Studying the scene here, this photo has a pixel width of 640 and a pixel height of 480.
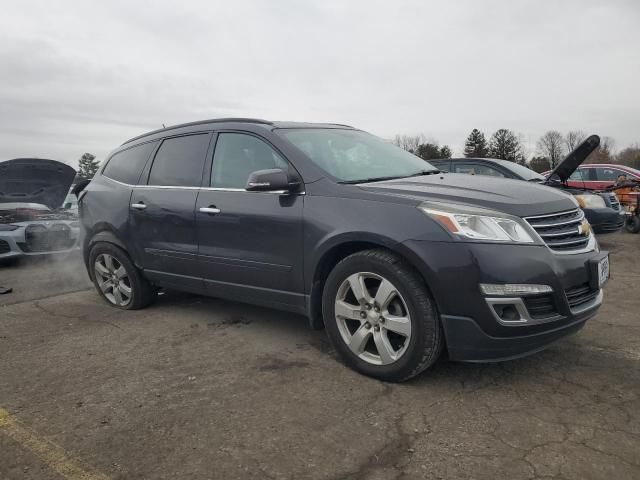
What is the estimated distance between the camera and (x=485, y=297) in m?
2.66

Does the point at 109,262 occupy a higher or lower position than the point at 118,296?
higher

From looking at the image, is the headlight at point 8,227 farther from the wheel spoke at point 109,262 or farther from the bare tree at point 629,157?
the bare tree at point 629,157

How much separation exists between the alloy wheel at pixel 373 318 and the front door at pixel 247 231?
15.8 inches

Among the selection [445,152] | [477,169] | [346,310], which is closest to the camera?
[346,310]

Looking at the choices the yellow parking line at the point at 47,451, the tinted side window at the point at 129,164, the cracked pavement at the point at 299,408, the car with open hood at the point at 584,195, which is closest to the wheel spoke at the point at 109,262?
the tinted side window at the point at 129,164

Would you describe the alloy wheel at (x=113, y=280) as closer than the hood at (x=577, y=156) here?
Yes

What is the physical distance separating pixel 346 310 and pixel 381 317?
25 centimetres

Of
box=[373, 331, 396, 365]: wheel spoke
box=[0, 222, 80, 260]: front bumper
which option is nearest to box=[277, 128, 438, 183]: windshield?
box=[373, 331, 396, 365]: wheel spoke

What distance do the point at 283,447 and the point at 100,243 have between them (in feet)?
11.1

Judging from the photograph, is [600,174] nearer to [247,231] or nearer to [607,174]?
[607,174]

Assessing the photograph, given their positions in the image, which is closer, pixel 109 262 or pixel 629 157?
pixel 109 262

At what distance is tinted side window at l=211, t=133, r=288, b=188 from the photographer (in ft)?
12.1

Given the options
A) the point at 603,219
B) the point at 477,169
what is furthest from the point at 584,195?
the point at 477,169

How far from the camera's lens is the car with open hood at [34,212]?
25.7 feet
